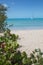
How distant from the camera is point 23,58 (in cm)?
299

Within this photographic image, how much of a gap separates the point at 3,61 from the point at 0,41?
1357 mm

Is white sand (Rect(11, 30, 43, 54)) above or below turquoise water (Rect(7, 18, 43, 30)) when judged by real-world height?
below

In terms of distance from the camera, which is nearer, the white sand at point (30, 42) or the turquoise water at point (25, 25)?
the white sand at point (30, 42)

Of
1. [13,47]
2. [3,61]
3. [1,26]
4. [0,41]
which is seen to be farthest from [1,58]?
[1,26]

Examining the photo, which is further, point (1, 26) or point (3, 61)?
point (1, 26)

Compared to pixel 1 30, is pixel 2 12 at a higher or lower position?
higher

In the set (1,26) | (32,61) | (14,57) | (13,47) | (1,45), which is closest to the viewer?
(32,61)

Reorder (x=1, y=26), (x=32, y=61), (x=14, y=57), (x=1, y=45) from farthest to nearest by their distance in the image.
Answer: (x=1, y=26) < (x=1, y=45) < (x=14, y=57) < (x=32, y=61)

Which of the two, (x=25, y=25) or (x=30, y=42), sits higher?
(x=25, y=25)

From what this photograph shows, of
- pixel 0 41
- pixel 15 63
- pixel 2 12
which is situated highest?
pixel 2 12

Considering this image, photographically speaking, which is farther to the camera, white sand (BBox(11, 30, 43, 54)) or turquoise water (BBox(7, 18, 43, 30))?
turquoise water (BBox(7, 18, 43, 30))

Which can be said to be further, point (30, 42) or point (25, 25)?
point (25, 25)

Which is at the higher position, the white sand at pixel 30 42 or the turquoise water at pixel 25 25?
the turquoise water at pixel 25 25

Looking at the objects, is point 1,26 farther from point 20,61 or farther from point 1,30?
point 20,61
